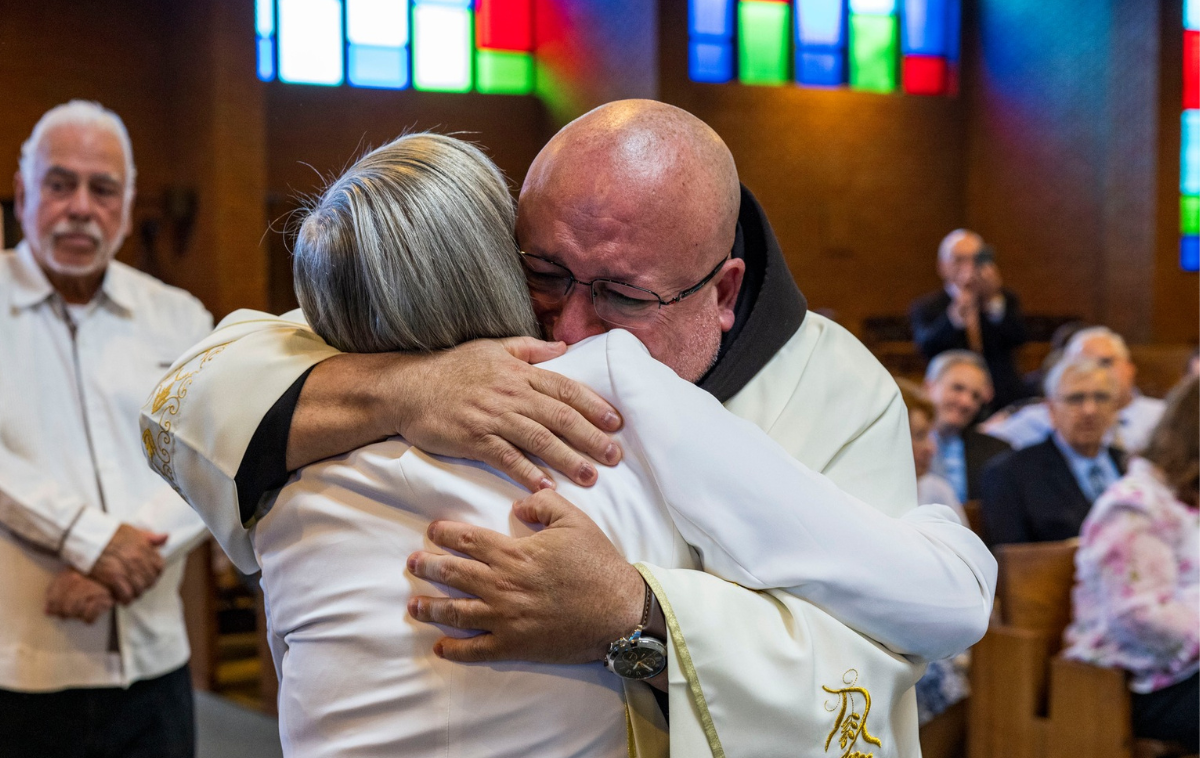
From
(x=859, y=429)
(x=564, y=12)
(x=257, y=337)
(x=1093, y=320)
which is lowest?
(x=1093, y=320)

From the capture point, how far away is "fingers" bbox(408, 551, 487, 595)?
130cm

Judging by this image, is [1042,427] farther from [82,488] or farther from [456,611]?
[456,611]

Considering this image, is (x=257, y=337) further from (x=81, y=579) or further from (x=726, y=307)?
(x=81, y=579)

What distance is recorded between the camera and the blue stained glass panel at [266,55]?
7.47ft

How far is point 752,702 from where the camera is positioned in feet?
4.51

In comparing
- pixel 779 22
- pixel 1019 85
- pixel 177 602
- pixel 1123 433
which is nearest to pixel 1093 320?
pixel 1019 85

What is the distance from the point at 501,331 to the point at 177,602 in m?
1.62

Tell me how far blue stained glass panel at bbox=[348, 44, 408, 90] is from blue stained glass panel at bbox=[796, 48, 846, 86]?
28.7 ft

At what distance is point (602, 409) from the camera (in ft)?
4.49

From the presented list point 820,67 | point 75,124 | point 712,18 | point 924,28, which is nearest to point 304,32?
point 75,124

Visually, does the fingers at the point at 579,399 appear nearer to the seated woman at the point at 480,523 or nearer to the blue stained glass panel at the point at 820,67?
the seated woman at the point at 480,523

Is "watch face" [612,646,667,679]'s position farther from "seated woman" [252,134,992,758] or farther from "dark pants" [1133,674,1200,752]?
"dark pants" [1133,674,1200,752]

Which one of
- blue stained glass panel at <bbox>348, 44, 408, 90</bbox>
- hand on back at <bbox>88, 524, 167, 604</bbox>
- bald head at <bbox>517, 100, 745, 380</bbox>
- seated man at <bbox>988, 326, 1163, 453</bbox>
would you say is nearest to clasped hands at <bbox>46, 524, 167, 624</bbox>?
hand on back at <bbox>88, 524, 167, 604</bbox>

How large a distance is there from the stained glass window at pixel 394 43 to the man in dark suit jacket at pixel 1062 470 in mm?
2368
